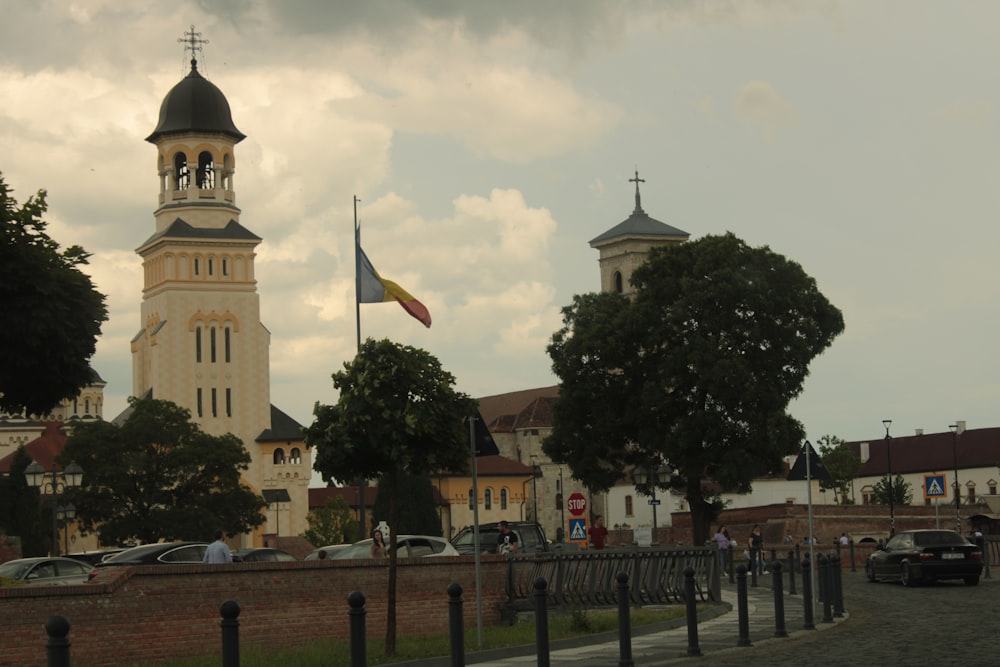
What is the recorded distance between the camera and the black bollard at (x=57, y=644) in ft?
38.5

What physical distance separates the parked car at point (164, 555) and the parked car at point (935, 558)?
15148mm

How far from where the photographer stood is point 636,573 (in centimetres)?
2891

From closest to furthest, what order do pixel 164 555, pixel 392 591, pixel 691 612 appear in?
pixel 691 612, pixel 392 591, pixel 164 555

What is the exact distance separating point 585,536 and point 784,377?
2686cm

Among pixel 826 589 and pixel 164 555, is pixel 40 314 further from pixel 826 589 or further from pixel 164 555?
pixel 826 589

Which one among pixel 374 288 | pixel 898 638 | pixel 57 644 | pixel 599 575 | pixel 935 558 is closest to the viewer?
pixel 57 644

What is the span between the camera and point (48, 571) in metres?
34.5

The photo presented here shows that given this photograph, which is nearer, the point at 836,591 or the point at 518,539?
the point at 836,591

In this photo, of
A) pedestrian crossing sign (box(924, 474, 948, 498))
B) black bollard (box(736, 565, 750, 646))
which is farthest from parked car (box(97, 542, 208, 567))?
pedestrian crossing sign (box(924, 474, 948, 498))

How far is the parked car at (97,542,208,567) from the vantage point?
32.7 metres

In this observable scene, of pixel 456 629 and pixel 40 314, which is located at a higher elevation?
pixel 40 314

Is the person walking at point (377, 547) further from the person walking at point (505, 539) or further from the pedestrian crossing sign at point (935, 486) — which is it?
the pedestrian crossing sign at point (935, 486)

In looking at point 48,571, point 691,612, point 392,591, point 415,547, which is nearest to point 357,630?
point 691,612

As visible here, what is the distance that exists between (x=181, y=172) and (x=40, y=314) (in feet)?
313
